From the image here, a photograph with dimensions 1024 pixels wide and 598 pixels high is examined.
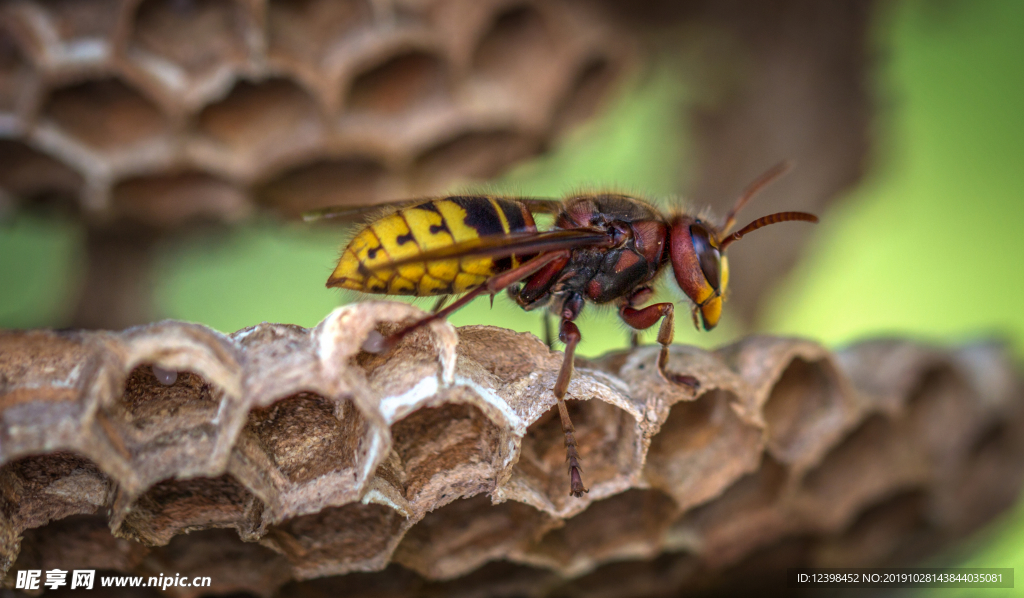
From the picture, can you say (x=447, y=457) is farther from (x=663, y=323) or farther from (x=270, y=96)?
(x=270, y=96)

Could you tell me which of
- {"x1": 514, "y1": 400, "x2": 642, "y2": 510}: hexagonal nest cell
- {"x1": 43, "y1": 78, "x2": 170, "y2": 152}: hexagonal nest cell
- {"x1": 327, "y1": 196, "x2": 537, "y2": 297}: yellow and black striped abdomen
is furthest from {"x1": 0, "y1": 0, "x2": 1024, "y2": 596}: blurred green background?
{"x1": 514, "y1": 400, "x2": 642, "y2": 510}: hexagonal nest cell

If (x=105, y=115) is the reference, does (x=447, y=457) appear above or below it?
below

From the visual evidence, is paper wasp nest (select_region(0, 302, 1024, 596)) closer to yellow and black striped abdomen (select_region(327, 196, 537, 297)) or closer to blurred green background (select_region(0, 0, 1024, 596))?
yellow and black striped abdomen (select_region(327, 196, 537, 297))

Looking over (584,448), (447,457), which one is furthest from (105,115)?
→ (584,448)

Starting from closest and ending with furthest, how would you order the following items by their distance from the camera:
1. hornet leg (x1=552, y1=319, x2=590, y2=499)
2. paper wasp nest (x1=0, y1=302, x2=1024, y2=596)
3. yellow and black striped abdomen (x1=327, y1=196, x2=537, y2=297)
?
paper wasp nest (x1=0, y1=302, x2=1024, y2=596) → hornet leg (x1=552, y1=319, x2=590, y2=499) → yellow and black striped abdomen (x1=327, y1=196, x2=537, y2=297)

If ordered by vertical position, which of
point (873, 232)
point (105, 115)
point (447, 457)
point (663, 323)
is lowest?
point (447, 457)

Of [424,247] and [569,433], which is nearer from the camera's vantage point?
[569,433]

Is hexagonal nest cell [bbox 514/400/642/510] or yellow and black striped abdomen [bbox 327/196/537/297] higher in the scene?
yellow and black striped abdomen [bbox 327/196/537/297]

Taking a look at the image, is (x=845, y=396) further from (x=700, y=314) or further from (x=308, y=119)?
(x=308, y=119)
